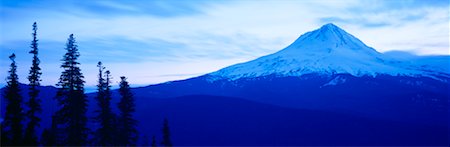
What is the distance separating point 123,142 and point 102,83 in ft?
14.5

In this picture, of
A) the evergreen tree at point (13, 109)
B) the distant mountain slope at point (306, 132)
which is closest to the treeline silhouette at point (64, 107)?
the evergreen tree at point (13, 109)

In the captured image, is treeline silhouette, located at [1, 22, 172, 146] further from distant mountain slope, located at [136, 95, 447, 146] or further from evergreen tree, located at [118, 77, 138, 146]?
distant mountain slope, located at [136, 95, 447, 146]

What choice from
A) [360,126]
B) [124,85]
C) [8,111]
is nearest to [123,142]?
[124,85]

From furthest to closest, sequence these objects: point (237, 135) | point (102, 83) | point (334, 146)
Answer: point (237, 135) < point (334, 146) < point (102, 83)

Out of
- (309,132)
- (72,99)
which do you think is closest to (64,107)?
(72,99)

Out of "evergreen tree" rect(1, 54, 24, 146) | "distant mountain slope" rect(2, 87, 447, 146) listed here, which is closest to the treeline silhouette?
"evergreen tree" rect(1, 54, 24, 146)

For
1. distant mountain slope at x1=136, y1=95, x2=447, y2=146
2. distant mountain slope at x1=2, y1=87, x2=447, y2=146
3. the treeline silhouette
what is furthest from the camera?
distant mountain slope at x1=2, y1=87, x2=447, y2=146

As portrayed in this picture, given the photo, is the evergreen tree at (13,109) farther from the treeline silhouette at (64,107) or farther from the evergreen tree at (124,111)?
the evergreen tree at (124,111)

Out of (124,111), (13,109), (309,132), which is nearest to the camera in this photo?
(13,109)

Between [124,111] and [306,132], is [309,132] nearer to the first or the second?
[306,132]

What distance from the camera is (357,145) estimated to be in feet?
528

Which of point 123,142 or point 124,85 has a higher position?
point 124,85

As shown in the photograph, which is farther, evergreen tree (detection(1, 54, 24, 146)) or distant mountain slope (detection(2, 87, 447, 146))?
distant mountain slope (detection(2, 87, 447, 146))

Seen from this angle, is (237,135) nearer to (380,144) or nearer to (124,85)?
(380,144)
